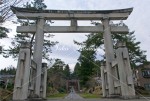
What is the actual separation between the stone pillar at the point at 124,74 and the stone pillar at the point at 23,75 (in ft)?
11.1

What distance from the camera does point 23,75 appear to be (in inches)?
230

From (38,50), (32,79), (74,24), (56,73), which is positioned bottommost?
(32,79)

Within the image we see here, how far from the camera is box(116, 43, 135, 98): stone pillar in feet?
19.1

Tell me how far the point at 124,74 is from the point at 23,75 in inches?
145

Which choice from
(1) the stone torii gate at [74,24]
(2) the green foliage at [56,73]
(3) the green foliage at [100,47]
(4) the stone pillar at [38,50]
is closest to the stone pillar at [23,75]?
(4) the stone pillar at [38,50]

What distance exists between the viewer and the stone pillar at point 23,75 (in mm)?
5472

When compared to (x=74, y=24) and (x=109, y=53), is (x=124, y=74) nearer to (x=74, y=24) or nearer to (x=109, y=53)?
(x=109, y=53)

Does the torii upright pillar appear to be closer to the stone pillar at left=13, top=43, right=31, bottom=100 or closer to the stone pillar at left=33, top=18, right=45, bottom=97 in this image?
the stone pillar at left=33, top=18, right=45, bottom=97

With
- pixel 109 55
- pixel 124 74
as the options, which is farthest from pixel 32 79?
pixel 124 74

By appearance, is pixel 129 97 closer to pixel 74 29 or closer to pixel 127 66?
pixel 127 66

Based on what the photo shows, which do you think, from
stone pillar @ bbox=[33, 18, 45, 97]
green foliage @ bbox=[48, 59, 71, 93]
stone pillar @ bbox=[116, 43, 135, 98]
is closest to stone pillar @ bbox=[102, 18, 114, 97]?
stone pillar @ bbox=[116, 43, 135, 98]

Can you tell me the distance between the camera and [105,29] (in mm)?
7973

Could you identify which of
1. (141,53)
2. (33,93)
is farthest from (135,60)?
(33,93)

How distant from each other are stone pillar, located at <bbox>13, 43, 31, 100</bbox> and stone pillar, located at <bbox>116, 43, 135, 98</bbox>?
11.1 feet
